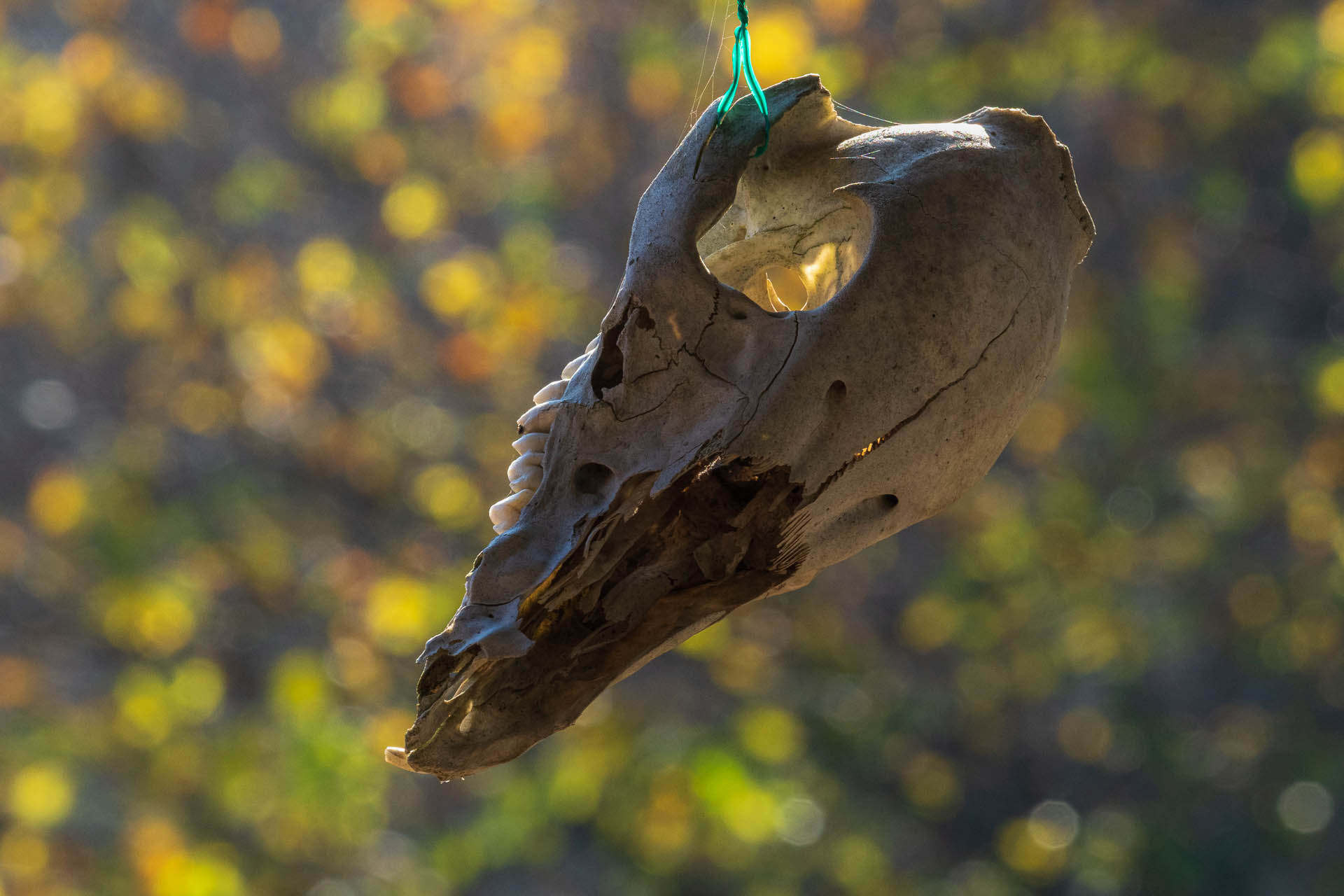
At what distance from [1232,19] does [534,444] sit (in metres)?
4.73

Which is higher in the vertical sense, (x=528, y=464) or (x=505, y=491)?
(x=528, y=464)

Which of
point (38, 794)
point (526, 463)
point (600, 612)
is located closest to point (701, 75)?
point (526, 463)

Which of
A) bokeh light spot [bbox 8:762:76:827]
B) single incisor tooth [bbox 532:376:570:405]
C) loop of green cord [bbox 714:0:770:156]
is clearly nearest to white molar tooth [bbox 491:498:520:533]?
single incisor tooth [bbox 532:376:570:405]

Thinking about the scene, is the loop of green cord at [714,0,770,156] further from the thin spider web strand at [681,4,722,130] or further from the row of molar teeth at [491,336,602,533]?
the row of molar teeth at [491,336,602,533]

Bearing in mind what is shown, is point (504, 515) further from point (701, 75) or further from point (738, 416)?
point (701, 75)

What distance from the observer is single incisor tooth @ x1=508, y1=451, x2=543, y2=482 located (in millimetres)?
1233

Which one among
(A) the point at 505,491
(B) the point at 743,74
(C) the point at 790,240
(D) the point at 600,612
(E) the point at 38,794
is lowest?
(A) the point at 505,491

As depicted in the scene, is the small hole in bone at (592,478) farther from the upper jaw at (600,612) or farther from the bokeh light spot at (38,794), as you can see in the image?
the bokeh light spot at (38,794)

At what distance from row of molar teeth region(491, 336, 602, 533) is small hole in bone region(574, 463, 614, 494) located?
0.05m

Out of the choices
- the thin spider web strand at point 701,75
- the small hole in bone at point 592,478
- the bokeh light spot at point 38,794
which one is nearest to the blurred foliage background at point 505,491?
the bokeh light spot at point 38,794

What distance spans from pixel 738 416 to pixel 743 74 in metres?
0.40

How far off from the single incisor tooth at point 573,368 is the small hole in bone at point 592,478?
126mm

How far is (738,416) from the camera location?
1167 millimetres

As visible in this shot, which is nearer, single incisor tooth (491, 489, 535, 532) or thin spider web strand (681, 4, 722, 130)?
single incisor tooth (491, 489, 535, 532)
